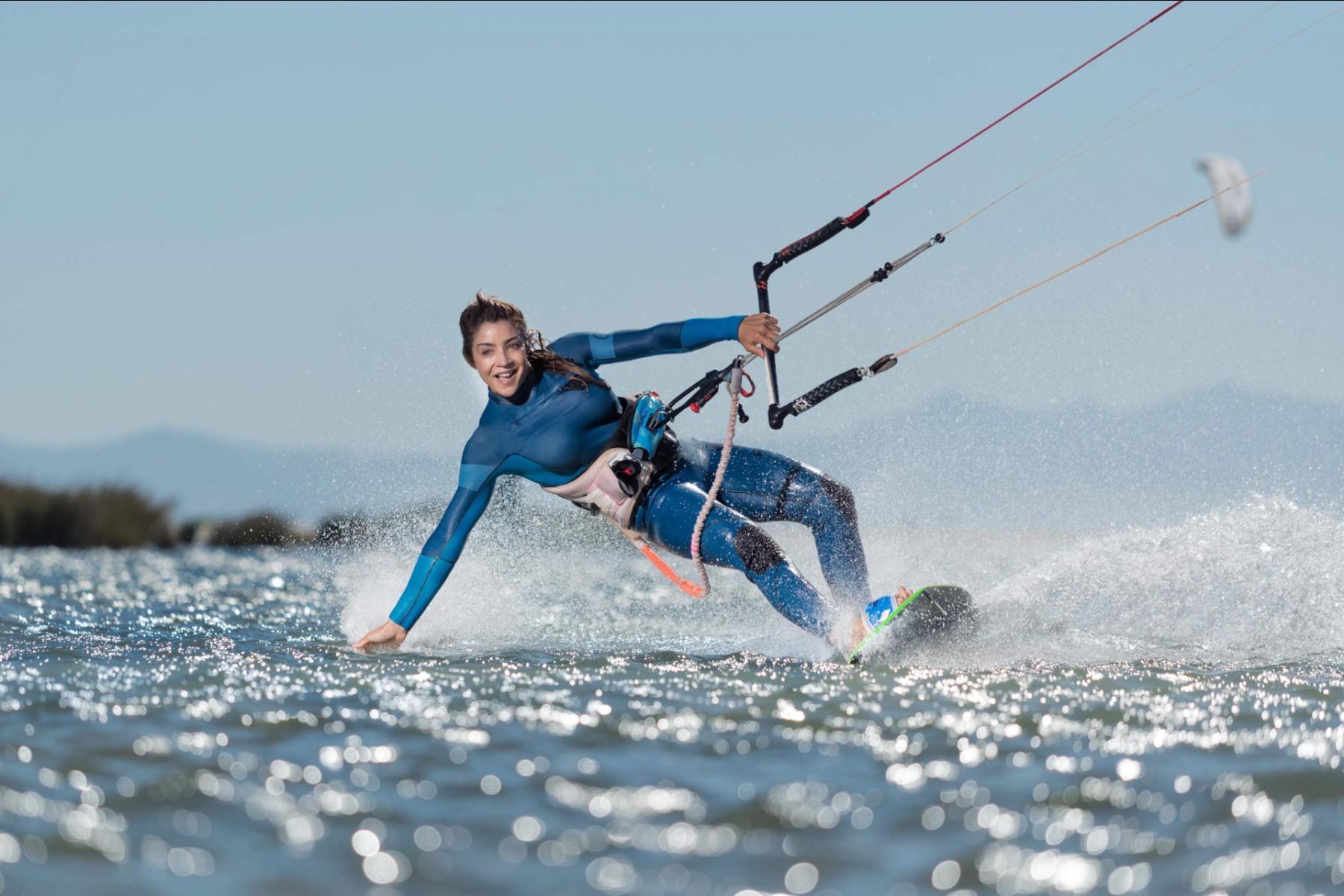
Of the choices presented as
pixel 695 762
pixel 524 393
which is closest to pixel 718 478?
pixel 524 393

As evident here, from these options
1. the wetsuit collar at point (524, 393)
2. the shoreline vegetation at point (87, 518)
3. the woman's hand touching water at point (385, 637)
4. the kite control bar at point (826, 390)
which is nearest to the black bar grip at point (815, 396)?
the kite control bar at point (826, 390)

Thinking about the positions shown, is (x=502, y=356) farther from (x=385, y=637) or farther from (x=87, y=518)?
(x=87, y=518)

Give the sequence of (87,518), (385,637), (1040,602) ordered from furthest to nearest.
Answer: (87,518) → (1040,602) → (385,637)

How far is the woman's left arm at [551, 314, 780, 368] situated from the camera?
5840 mm

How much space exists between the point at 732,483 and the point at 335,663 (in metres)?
2.14

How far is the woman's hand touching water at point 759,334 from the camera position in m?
5.63

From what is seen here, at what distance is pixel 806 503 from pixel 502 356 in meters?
1.66

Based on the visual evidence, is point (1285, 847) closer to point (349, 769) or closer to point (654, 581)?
point (349, 769)

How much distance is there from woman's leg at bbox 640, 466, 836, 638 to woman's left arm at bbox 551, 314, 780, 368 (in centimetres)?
63

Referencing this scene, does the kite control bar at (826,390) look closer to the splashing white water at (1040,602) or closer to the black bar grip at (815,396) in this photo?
the black bar grip at (815,396)

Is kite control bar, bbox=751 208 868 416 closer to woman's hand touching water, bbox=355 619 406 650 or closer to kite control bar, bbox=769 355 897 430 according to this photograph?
kite control bar, bbox=769 355 897 430

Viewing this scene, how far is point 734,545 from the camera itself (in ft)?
18.9

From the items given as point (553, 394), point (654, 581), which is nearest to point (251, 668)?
point (553, 394)

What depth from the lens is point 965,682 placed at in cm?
455
